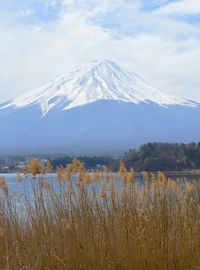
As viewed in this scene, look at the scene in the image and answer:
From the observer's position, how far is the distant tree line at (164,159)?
44.2m

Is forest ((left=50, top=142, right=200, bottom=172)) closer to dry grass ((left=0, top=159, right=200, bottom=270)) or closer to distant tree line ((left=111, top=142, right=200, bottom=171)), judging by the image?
distant tree line ((left=111, top=142, right=200, bottom=171))

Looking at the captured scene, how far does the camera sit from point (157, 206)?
4.46 m

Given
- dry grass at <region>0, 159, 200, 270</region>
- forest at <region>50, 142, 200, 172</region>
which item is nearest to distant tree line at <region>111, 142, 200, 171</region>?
forest at <region>50, 142, 200, 172</region>

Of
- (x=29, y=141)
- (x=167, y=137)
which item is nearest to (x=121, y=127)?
(x=167, y=137)

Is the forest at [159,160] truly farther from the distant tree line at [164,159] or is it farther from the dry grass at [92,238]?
the dry grass at [92,238]

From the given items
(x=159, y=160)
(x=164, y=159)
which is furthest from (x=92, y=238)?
(x=164, y=159)

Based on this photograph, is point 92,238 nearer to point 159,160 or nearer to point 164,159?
point 159,160

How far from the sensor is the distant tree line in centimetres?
4425

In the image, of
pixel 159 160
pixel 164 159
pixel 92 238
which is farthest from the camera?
pixel 164 159

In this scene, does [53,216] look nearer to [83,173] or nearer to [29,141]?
[83,173]

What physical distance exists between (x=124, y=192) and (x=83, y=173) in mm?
444

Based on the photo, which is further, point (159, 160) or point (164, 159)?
point (164, 159)

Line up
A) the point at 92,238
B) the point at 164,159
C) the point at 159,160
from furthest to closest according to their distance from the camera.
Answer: the point at 164,159, the point at 159,160, the point at 92,238

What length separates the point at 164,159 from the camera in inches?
1865
